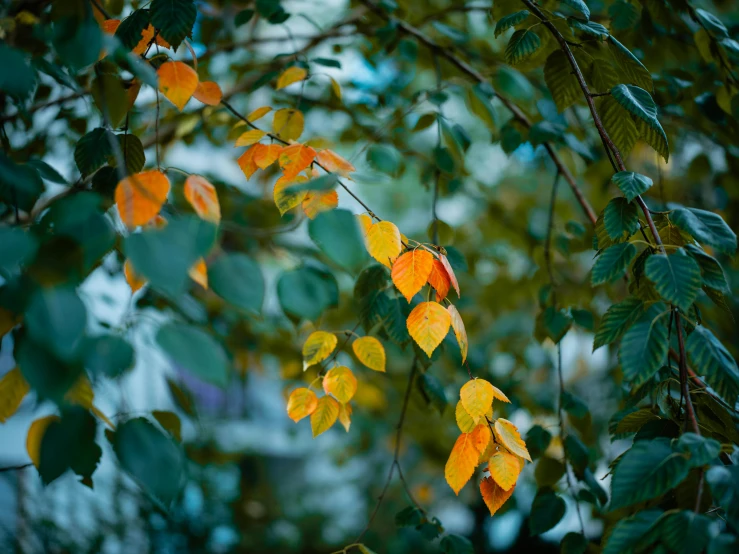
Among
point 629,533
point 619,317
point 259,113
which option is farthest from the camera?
point 259,113

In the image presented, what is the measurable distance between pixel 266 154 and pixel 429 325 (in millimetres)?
328

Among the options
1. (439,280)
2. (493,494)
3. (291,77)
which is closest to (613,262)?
(439,280)

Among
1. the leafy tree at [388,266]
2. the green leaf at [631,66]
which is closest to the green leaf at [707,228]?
the leafy tree at [388,266]

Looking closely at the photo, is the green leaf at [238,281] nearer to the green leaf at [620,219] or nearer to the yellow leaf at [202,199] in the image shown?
the yellow leaf at [202,199]

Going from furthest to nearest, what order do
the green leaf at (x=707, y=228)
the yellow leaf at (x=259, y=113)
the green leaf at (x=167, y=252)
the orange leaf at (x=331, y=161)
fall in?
the yellow leaf at (x=259, y=113), the orange leaf at (x=331, y=161), the green leaf at (x=707, y=228), the green leaf at (x=167, y=252)

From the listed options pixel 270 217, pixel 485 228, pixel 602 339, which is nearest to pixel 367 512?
pixel 485 228

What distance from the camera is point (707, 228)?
633mm

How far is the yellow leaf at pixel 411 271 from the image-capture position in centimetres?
63

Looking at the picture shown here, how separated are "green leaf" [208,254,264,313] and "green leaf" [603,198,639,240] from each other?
16.5 inches

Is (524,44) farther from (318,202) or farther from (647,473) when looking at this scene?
(647,473)

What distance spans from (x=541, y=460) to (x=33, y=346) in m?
0.88

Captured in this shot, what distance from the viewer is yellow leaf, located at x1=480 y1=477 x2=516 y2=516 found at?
653mm

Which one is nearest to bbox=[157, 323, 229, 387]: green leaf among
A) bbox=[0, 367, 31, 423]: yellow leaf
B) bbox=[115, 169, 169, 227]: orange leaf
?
bbox=[115, 169, 169, 227]: orange leaf

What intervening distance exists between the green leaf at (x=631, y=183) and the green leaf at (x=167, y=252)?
1.53ft
